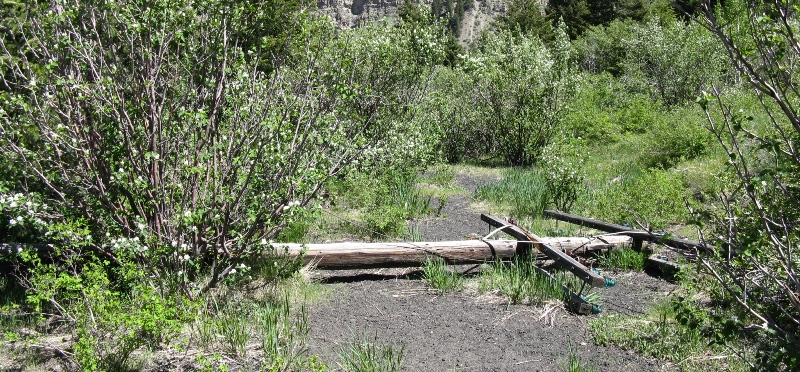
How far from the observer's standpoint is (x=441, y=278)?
6.27 metres

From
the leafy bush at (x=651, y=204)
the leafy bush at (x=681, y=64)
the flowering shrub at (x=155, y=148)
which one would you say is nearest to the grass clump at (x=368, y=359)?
the flowering shrub at (x=155, y=148)

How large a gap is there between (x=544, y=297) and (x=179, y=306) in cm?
303

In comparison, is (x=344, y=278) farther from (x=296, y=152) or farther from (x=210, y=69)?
(x=210, y=69)

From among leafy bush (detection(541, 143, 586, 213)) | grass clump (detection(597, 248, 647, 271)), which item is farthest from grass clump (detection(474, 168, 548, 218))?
grass clump (detection(597, 248, 647, 271))

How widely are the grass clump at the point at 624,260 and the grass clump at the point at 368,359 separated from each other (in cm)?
327

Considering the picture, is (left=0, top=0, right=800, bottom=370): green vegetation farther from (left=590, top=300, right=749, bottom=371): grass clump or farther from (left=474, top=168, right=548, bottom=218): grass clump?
(left=474, top=168, right=548, bottom=218): grass clump

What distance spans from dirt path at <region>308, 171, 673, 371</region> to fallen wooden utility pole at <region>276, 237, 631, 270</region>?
0.73 ft

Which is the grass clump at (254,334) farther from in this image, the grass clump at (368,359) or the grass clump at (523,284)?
the grass clump at (523,284)

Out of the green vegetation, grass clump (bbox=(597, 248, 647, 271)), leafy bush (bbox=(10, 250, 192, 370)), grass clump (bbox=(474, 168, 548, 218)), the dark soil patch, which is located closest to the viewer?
leafy bush (bbox=(10, 250, 192, 370))

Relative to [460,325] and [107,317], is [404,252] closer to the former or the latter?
[460,325]

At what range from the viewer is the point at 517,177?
37.3 ft

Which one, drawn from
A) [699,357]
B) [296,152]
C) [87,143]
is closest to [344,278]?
[296,152]

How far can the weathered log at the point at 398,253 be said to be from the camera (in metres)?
6.50

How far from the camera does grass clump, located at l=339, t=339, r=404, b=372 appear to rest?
4203 mm
